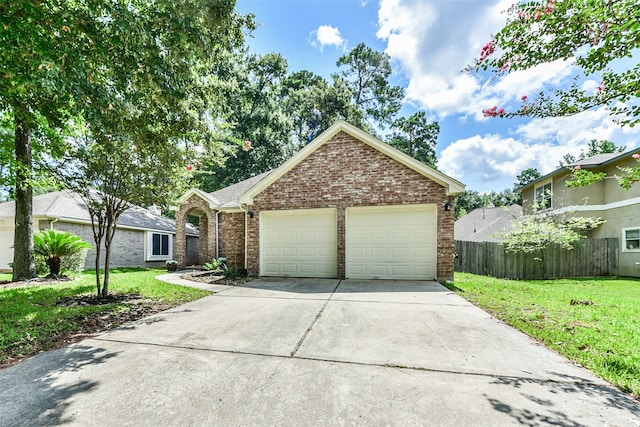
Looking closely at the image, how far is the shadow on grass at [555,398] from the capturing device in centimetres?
216

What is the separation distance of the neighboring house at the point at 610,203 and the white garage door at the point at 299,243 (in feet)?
37.9

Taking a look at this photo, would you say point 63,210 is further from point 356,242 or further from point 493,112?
point 493,112

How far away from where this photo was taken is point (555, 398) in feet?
7.98

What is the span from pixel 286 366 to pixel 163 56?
18.1 feet

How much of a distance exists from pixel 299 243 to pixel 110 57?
693cm

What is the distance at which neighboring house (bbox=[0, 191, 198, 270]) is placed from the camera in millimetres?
12469

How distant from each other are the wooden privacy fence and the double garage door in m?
5.27

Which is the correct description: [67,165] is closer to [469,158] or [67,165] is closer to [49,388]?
[49,388]

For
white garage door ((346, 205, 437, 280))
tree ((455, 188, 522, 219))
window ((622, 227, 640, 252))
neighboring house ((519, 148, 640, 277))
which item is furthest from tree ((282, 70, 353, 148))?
tree ((455, 188, 522, 219))

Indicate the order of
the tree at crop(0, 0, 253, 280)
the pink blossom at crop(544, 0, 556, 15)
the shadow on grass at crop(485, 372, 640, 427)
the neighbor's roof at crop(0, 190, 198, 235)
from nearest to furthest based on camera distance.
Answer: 1. the shadow on grass at crop(485, 372, 640, 427)
2. the pink blossom at crop(544, 0, 556, 15)
3. the tree at crop(0, 0, 253, 280)
4. the neighbor's roof at crop(0, 190, 198, 235)

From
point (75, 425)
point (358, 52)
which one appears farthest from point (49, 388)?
point (358, 52)

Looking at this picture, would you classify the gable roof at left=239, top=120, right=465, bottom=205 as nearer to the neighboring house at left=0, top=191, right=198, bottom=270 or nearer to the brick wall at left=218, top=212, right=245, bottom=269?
the brick wall at left=218, top=212, right=245, bottom=269

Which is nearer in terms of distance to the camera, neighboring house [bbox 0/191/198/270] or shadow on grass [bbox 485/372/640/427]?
shadow on grass [bbox 485/372/640/427]

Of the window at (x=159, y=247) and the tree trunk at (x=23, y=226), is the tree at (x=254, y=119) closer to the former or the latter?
the window at (x=159, y=247)
